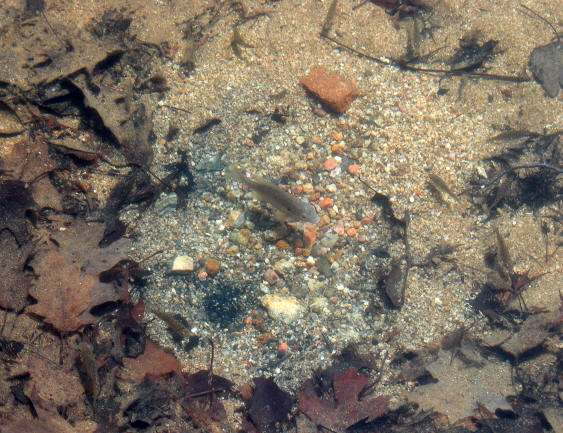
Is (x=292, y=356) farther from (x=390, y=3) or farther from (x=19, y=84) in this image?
(x=390, y=3)

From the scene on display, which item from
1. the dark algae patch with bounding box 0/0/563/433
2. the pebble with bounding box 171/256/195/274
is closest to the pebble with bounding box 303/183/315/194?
the dark algae patch with bounding box 0/0/563/433

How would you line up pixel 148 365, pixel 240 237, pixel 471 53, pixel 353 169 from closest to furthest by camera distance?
pixel 148 365 < pixel 240 237 < pixel 353 169 < pixel 471 53

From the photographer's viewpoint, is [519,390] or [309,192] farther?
[309,192]

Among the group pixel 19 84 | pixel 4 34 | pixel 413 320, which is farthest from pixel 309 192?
pixel 4 34

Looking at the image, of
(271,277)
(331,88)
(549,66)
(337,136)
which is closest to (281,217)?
(271,277)

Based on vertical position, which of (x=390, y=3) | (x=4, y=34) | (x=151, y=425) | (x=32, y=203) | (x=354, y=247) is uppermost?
(x=390, y=3)

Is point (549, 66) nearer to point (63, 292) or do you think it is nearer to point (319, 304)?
point (319, 304)

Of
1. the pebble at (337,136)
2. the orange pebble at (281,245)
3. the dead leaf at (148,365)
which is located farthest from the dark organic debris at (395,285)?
the dead leaf at (148,365)

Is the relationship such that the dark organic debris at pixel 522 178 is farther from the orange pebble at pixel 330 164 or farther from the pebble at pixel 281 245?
the pebble at pixel 281 245
